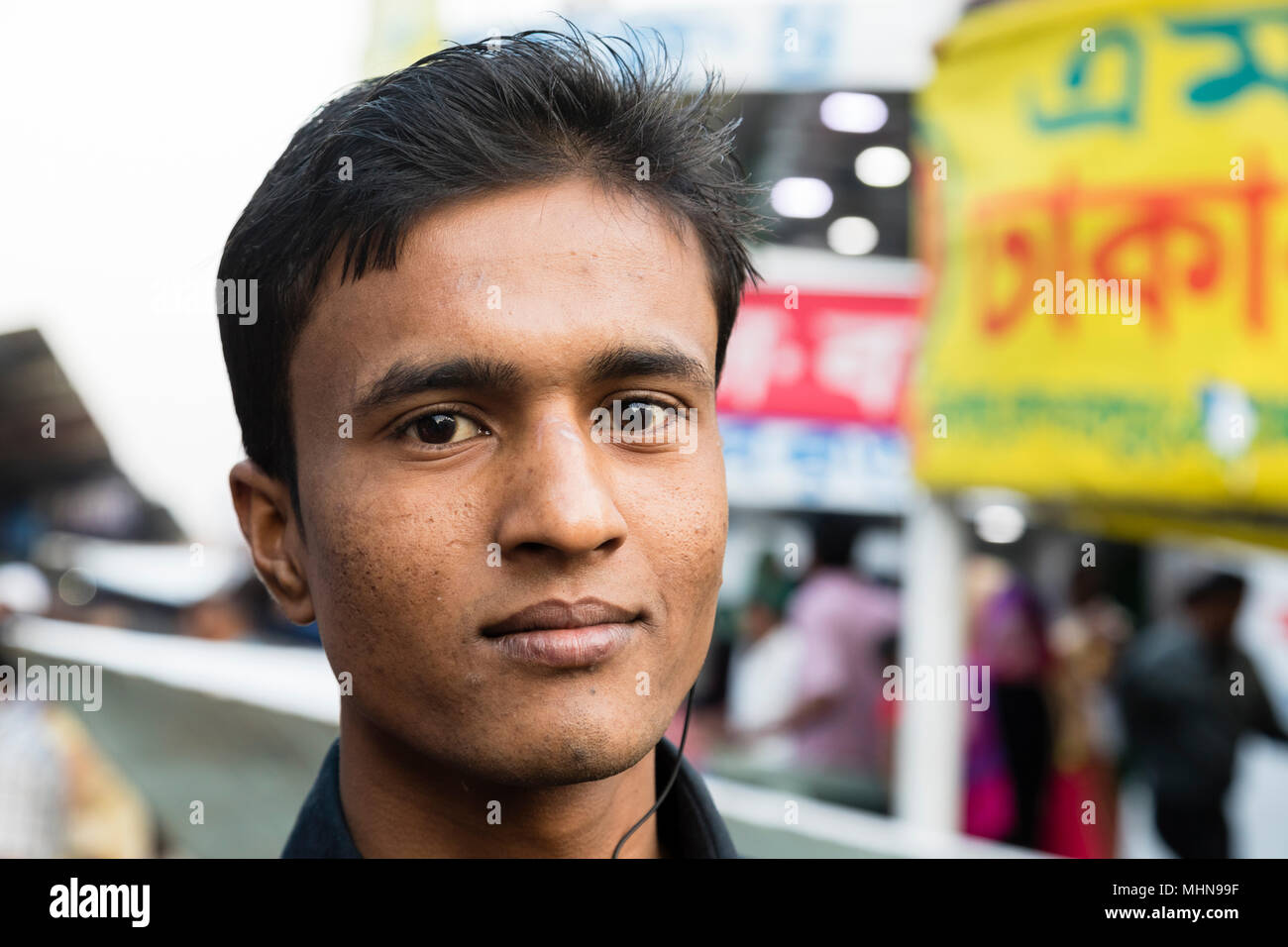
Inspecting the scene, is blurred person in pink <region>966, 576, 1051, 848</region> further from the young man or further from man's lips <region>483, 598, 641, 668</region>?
man's lips <region>483, 598, 641, 668</region>

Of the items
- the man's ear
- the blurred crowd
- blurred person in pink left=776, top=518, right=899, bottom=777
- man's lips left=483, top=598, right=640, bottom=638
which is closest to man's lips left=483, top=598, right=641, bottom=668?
man's lips left=483, top=598, right=640, bottom=638

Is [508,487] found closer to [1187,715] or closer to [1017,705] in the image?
[1187,715]

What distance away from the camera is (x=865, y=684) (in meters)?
6.30

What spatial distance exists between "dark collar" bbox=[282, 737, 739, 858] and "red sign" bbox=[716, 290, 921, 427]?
4865 mm

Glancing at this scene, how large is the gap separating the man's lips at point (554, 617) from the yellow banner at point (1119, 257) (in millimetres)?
3223

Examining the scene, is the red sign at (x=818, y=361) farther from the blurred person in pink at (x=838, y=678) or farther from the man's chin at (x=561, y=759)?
the man's chin at (x=561, y=759)

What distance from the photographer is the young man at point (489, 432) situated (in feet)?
4.37

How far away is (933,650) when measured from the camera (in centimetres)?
528

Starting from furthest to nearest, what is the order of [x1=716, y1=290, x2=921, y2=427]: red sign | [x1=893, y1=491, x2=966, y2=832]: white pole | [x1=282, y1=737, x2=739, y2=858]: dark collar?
[x1=716, y1=290, x2=921, y2=427]: red sign
[x1=893, y1=491, x2=966, y2=832]: white pole
[x1=282, y1=737, x2=739, y2=858]: dark collar

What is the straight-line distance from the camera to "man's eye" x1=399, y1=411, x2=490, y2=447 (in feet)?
4.57

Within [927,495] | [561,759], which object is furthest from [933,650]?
[561,759]

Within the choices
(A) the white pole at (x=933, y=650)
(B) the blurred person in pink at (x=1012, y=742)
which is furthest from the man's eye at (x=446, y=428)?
(B) the blurred person in pink at (x=1012, y=742)

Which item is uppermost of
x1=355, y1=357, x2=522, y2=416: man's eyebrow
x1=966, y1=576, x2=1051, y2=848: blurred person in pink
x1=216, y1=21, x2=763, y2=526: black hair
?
x1=216, y1=21, x2=763, y2=526: black hair
